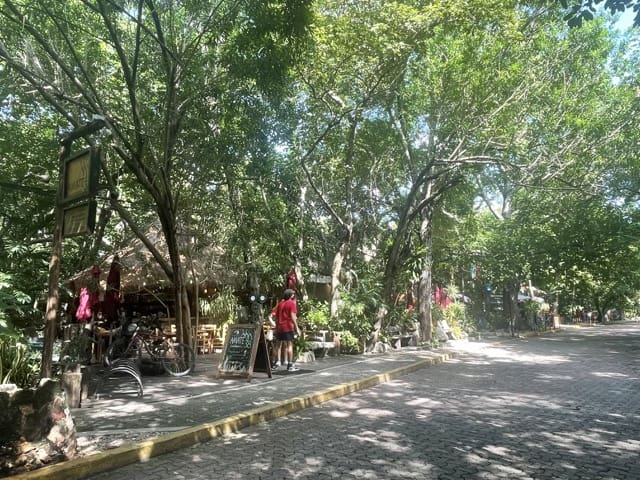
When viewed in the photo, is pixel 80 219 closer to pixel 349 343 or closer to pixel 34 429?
pixel 34 429

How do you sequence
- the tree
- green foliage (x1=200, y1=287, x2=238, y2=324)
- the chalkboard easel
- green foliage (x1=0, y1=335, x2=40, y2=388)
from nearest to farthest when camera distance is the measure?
green foliage (x1=0, y1=335, x2=40, y2=388)
the tree
the chalkboard easel
green foliage (x1=200, y1=287, x2=238, y2=324)

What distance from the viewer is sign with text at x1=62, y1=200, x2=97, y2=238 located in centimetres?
578

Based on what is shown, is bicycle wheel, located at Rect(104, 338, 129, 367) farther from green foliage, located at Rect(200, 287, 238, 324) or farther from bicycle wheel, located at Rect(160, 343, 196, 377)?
green foliage, located at Rect(200, 287, 238, 324)

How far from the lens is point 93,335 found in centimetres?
1228

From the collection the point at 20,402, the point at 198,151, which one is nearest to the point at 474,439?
the point at 20,402

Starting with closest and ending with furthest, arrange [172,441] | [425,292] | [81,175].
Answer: [172,441] < [81,175] < [425,292]

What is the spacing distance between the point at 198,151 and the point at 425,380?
265 inches

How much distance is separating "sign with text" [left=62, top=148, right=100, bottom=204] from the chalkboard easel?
486 centimetres

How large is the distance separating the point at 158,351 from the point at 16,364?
399 centimetres

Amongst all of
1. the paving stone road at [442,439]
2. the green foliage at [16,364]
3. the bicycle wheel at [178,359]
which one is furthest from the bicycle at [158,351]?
the paving stone road at [442,439]

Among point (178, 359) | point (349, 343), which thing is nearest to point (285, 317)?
point (178, 359)

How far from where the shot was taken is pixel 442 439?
5914mm

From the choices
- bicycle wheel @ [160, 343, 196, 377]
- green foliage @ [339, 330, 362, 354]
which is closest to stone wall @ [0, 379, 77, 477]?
bicycle wheel @ [160, 343, 196, 377]

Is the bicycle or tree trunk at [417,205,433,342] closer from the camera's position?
the bicycle
